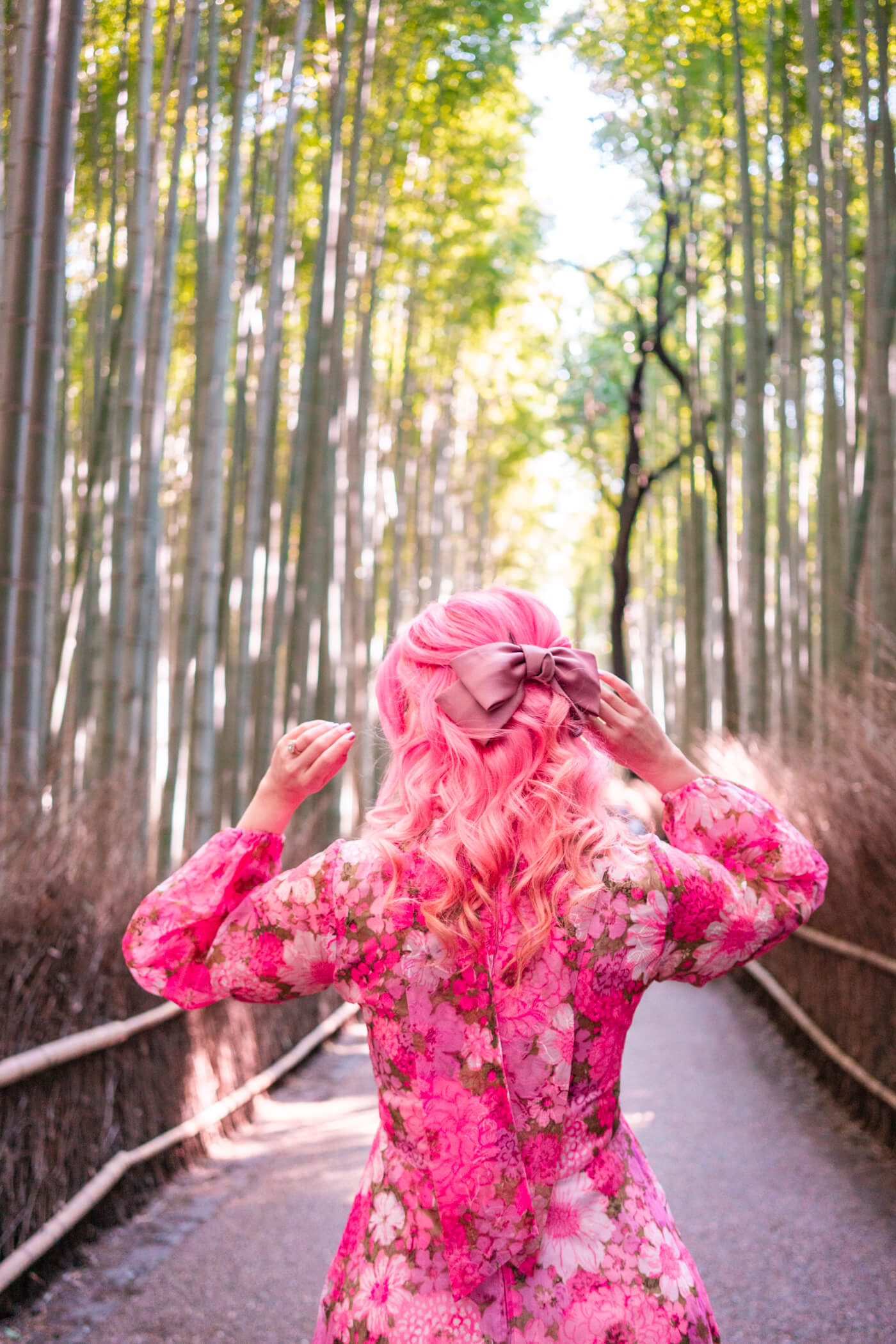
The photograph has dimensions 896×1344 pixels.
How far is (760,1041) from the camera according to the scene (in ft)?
18.6

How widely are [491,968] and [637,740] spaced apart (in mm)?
285

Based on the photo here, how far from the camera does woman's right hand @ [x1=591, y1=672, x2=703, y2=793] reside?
1.23 m

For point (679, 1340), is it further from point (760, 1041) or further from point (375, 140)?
point (375, 140)

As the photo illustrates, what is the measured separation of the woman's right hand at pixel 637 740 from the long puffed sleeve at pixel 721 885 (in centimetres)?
2

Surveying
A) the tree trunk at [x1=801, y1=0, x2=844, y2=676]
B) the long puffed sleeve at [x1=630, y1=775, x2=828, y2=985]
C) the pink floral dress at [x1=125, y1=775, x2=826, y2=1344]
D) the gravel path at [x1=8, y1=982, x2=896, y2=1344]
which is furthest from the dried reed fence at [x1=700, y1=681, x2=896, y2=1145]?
the pink floral dress at [x1=125, y1=775, x2=826, y2=1344]

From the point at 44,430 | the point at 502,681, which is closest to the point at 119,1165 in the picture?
the point at 44,430

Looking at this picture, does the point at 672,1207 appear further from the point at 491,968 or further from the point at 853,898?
the point at 491,968

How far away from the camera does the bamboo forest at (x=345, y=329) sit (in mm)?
4203

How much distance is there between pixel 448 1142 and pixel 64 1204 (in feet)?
6.41

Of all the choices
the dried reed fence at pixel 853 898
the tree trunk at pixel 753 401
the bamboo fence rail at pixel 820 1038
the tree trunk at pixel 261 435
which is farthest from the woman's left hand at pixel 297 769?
the tree trunk at pixel 753 401

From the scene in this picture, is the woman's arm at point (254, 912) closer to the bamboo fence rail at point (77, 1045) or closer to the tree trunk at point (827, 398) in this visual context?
the bamboo fence rail at point (77, 1045)

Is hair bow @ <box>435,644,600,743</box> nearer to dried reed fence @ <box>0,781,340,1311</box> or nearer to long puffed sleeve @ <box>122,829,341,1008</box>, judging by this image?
long puffed sleeve @ <box>122,829,341,1008</box>

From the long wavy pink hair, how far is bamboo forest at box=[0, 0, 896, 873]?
2061 millimetres

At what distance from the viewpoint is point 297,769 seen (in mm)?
1201
